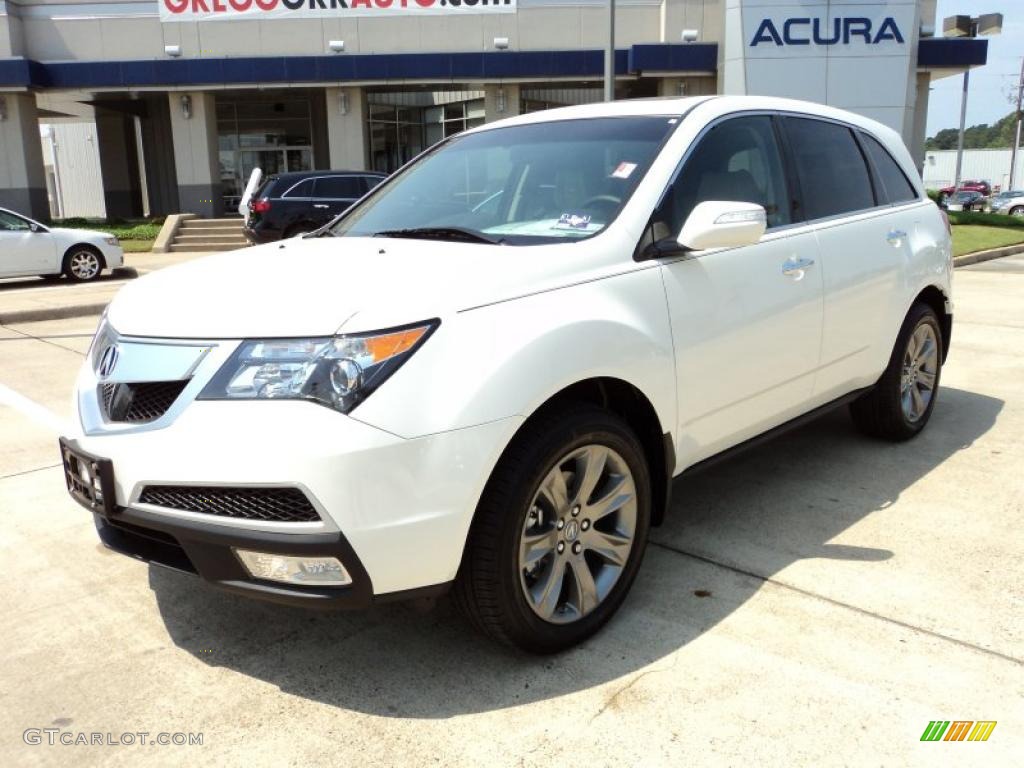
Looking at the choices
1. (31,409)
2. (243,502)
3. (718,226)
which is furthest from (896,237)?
(31,409)

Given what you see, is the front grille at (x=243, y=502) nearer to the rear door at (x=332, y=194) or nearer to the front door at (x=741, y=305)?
the front door at (x=741, y=305)

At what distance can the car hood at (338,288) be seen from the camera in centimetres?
254

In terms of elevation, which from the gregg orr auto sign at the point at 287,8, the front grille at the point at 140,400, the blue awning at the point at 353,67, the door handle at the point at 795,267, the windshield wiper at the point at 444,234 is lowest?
the front grille at the point at 140,400

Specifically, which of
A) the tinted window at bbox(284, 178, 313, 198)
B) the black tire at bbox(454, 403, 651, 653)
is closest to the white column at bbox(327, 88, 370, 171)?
the tinted window at bbox(284, 178, 313, 198)

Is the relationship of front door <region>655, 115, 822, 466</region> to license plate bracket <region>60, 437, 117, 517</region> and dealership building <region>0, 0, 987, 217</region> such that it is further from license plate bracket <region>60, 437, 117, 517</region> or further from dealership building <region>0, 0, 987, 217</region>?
dealership building <region>0, 0, 987, 217</region>

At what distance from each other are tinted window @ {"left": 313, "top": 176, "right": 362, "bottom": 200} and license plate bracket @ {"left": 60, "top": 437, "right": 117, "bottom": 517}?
1375 cm

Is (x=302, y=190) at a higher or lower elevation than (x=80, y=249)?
higher

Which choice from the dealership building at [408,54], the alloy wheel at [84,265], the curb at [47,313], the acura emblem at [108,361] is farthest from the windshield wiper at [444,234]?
the dealership building at [408,54]

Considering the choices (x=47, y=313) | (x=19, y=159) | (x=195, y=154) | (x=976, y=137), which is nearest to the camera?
(x=47, y=313)

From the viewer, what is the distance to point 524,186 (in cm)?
359

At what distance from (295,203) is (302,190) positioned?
31 centimetres

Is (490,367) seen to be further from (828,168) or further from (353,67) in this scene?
(353,67)

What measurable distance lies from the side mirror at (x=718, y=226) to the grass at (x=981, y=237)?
15.3 meters

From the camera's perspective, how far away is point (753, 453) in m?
5.01
